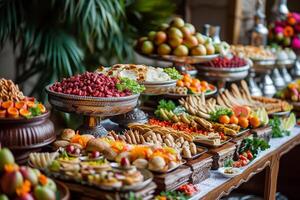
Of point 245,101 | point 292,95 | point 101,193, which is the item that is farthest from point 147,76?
point 292,95

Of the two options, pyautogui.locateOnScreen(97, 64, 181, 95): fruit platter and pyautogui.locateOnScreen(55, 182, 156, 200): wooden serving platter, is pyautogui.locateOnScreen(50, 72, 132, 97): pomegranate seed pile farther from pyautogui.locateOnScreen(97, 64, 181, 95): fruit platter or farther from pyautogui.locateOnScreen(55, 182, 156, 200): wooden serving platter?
pyautogui.locateOnScreen(55, 182, 156, 200): wooden serving platter

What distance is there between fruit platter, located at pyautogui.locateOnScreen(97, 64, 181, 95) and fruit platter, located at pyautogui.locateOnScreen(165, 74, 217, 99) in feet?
0.86

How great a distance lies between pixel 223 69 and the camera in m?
3.25

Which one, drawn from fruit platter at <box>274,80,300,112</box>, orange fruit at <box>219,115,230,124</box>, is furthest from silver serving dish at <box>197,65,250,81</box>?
orange fruit at <box>219,115,230,124</box>

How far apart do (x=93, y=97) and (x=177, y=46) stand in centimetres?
108

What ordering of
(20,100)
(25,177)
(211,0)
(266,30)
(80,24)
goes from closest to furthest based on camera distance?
(25,177) → (20,100) → (80,24) → (266,30) → (211,0)

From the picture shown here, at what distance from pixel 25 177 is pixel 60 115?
255 centimetres

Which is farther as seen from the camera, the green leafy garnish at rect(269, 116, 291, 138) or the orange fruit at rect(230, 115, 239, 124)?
the green leafy garnish at rect(269, 116, 291, 138)

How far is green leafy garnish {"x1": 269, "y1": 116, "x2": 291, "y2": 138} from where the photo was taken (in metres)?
2.88

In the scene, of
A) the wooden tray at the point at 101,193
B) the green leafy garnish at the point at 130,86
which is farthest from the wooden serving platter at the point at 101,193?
the green leafy garnish at the point at 130,86

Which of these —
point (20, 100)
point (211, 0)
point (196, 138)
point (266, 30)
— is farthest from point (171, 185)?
point (211, 0)

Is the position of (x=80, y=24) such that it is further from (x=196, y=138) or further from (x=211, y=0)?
(x=211, y=0)

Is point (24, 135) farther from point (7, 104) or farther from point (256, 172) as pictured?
point (256, 172)

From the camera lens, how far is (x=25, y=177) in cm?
148
